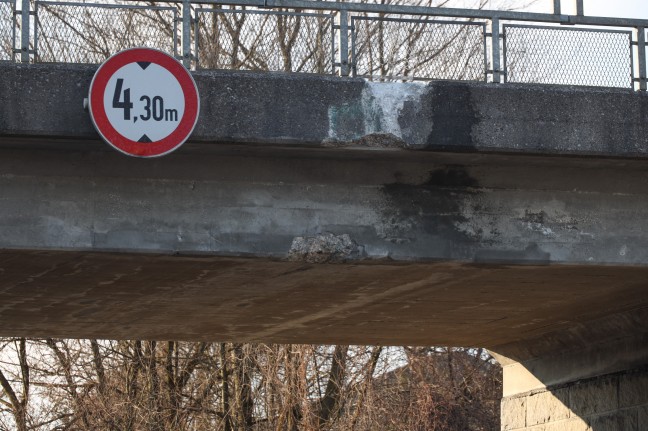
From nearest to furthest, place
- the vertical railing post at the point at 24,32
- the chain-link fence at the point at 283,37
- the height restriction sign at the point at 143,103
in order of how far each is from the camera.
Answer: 1. the height restriction sign at the point at 143,103
2. the vertical railing post at the point at 24,32
3. the chain-link fence at the point at 283,37

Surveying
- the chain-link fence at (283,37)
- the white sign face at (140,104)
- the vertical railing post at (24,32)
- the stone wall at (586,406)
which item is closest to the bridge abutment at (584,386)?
the stone wall at (586,406)

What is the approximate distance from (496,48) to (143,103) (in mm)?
2660

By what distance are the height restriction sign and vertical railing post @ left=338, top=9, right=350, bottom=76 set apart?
122 cm

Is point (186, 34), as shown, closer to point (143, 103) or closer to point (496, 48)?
point (143, 103)

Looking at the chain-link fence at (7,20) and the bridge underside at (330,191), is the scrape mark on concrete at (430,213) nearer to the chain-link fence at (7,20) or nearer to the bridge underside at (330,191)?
the bridge underside at (330,191)

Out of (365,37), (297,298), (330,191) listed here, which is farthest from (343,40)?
(297,298)

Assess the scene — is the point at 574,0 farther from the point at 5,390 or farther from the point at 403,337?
the point at 5,390

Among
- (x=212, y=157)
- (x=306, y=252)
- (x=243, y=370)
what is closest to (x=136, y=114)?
(x=212, y=157)

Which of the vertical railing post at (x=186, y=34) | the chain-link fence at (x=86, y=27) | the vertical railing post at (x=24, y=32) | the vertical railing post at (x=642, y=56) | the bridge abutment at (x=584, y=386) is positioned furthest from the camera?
the bridge abutment at (x=584, y=386)

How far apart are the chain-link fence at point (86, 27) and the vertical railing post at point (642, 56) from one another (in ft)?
11.1

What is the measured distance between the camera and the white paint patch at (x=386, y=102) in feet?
23.1

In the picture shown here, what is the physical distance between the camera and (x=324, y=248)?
7332mm

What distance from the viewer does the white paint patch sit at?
7.04m

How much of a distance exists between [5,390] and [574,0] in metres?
15.6
